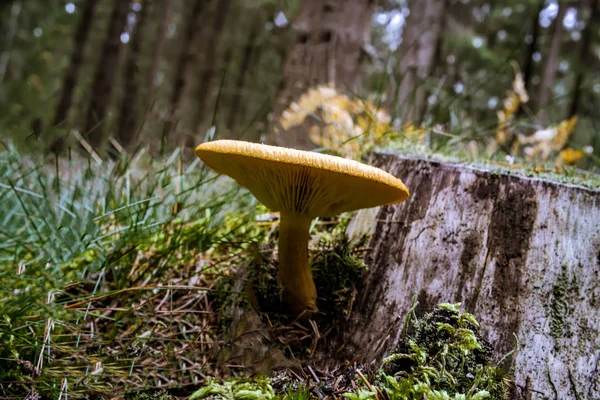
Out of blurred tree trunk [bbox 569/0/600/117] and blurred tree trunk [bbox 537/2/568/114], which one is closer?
blurred tree trunk [bbox 537/2/568/114]

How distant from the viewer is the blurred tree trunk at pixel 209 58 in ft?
33.1

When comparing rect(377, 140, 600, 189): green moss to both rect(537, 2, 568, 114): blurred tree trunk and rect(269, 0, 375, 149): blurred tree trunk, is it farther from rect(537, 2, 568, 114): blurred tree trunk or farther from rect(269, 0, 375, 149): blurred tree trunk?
rect(537, 2, 568, 114): blurred tree trunk

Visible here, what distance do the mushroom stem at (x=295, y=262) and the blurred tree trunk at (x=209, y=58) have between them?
8671 millimetres

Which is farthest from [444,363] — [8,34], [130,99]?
[8,34]

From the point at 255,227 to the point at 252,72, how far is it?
13.5 m

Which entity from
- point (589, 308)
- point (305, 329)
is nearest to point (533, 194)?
point (589, 308)

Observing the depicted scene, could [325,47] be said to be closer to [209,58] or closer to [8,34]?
[209,58]

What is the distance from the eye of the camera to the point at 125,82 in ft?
28.1

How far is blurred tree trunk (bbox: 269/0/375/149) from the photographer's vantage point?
4.50 metres

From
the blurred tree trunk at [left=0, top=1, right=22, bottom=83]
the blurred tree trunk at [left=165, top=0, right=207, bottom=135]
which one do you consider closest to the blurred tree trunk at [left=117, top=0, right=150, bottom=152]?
the blurred tree trunk at [left=165, top=0, right=207, bottom=135]

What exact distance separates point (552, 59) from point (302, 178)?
32.4 ft

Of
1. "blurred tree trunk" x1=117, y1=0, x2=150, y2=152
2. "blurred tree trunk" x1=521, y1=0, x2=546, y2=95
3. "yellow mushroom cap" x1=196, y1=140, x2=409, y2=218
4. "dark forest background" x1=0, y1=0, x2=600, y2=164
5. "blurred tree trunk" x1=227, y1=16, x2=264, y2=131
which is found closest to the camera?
"yellow mushroom cap" x1=196, y1=140, x2=409, y2=218

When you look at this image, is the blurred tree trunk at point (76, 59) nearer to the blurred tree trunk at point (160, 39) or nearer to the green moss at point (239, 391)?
the blurred tree trunk at point (160, 39)

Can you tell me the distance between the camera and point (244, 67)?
15211 mm
